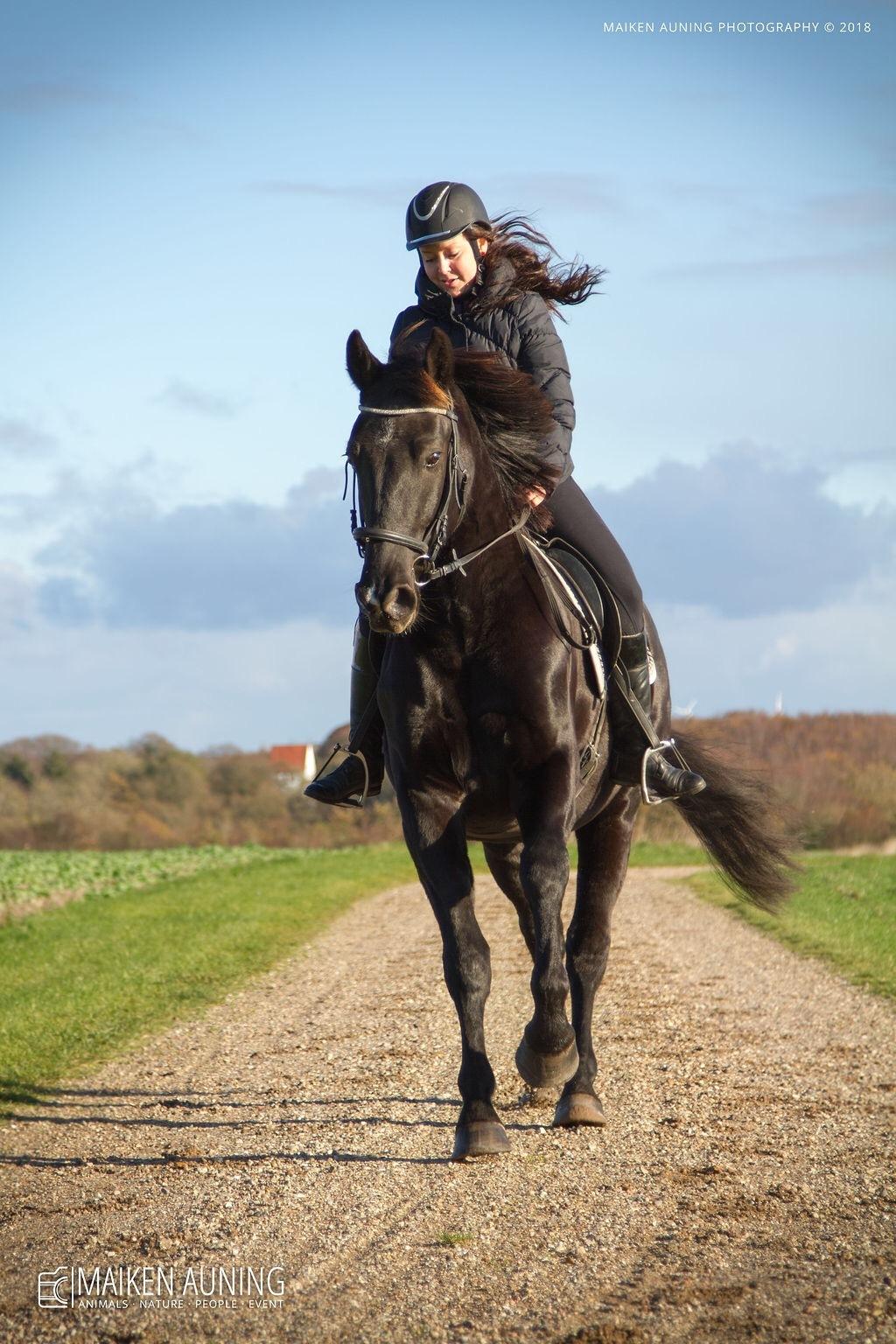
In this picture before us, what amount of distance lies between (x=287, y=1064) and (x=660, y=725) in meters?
3.26

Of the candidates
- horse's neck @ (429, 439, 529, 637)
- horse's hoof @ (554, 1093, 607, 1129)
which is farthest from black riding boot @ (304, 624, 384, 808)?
horse's hoof @ (554, 1093, 607, 1129)

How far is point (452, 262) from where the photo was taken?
634 cm

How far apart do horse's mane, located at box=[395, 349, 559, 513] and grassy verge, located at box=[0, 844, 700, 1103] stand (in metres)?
5.03

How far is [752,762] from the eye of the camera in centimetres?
973

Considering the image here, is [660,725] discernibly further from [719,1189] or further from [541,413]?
[719,1189]

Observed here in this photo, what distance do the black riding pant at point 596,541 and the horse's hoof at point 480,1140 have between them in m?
2.57

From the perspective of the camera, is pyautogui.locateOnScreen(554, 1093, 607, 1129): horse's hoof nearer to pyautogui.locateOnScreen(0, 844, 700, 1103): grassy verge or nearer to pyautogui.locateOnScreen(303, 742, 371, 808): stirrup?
pyautogui.locateOnScreen(303, 742, 371, 808): stirrup

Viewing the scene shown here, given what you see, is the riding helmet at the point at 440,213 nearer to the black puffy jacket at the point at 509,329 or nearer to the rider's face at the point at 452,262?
the rider's face at the point at 452,262

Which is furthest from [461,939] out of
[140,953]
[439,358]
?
[140,953]

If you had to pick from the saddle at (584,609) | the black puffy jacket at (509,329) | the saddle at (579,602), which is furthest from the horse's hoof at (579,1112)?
the black puffy jacket at (509,329)

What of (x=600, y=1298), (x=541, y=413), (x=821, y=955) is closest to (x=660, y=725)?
(x=541, y=413)

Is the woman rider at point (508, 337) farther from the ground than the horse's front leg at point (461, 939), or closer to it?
farther from the ground

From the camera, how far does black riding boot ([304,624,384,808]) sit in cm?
670

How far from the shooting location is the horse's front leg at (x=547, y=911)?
5.66 m
